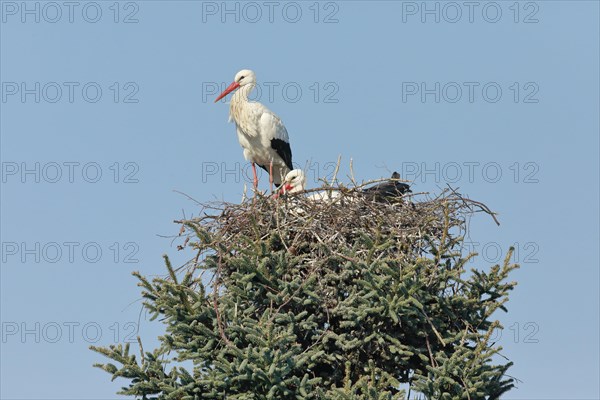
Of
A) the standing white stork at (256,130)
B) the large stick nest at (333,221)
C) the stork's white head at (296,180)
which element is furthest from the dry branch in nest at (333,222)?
the standing white stork at (256,130)

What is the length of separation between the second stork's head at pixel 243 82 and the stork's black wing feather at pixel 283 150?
0.74 m

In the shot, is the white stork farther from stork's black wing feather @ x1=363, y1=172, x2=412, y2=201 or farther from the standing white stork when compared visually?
the standing white stork

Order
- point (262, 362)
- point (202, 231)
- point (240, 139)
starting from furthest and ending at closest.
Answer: point (240, 139) < point (202, 231) < point (262, 362)

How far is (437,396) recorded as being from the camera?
27.9 feet

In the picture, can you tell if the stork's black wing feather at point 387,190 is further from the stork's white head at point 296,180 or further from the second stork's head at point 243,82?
the second stork's head at point 243,82

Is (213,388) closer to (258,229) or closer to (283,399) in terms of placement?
(283,399)

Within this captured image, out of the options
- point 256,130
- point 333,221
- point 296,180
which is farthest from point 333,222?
point 256,130

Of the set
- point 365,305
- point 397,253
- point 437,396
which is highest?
point 397,253

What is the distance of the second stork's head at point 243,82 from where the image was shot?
551 inches

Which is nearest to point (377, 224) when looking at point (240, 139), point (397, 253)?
point (397, 253)

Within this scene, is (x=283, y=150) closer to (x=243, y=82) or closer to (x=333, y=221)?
(x=243, y=82)

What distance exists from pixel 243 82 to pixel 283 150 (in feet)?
3.43

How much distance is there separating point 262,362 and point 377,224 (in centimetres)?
185

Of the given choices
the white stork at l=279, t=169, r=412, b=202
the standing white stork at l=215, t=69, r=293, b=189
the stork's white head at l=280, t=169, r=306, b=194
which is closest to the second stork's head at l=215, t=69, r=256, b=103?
the standing white stork at l=215, t=69, r=293, b=189
